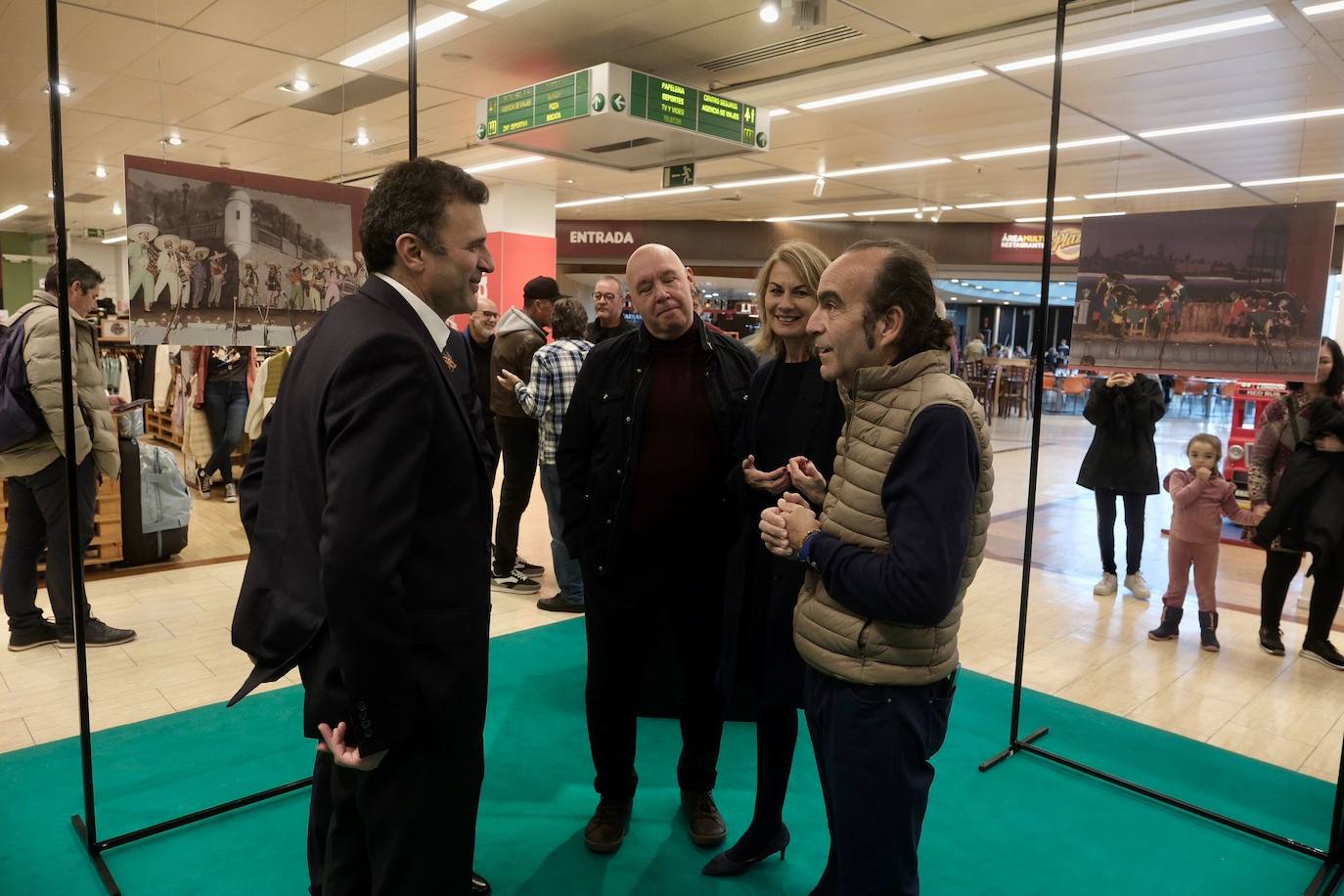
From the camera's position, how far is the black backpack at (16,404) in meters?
3.89

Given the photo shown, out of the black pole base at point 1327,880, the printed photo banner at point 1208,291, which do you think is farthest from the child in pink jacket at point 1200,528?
the black pole base at point 1327,880

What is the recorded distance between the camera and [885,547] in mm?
1587

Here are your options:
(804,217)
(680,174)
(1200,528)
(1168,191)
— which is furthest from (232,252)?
(804,217)

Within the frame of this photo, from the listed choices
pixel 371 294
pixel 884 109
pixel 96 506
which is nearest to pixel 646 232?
pixel 884 109

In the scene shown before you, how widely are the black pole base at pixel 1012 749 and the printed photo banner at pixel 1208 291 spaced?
146cm

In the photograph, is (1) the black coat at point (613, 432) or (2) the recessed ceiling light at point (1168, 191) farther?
(2) the recessed ceiling light at point (1168, 191)

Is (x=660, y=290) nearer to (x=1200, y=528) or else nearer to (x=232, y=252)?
(x=232, y=252)

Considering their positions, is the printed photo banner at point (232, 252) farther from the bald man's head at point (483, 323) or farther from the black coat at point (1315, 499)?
the black coat at point (1315, 499)

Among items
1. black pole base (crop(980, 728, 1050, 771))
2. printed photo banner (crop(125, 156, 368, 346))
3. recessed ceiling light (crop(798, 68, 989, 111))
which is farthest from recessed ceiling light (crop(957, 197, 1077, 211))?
printed photo banner (crop(125, 156, 368, 346))

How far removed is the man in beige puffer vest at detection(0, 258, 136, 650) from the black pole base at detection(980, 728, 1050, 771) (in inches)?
157

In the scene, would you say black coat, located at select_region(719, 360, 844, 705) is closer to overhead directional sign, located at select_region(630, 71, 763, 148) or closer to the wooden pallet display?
overhead directional sign, located at select_region(630, 71, 763, 148)

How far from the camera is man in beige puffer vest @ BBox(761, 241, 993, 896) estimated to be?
1.50 meters

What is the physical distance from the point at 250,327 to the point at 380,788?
200 centimetres

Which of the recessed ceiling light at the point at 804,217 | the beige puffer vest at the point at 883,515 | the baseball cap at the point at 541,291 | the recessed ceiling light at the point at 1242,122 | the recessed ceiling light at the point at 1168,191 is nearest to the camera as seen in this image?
the beige puffer vest at the point at 883,515
